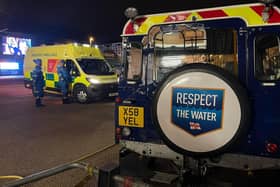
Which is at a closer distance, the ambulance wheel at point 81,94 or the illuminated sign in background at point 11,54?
the ambulance wheel at point 81,94

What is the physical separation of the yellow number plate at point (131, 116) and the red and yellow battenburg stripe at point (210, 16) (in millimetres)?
949

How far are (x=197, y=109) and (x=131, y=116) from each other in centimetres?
96

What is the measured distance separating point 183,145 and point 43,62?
12586mm

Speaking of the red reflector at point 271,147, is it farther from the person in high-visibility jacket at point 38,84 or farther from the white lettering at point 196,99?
the person in high-visibility jacket at point 38,84

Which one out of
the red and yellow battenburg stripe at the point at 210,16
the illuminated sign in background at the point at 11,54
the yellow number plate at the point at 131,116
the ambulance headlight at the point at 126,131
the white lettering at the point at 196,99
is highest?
the illuminated sign in background at the point at 11,54

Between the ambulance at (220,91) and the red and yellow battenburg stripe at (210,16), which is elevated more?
the red and yellow battenburg stripe at (210,16)

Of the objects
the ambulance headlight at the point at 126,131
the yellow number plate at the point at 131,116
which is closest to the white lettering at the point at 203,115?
the yellow number plate at the point at 131,116

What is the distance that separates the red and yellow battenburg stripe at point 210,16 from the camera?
270cm

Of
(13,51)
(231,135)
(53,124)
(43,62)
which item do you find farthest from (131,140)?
(13,51)

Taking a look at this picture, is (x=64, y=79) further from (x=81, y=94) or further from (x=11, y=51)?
(x=11, y=51)

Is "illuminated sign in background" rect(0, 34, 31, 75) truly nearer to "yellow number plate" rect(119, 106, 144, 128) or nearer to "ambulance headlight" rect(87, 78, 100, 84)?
"ambulance headlight" rect(87, 78, 100, 84)

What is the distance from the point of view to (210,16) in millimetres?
2936

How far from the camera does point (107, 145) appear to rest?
586 centimetres

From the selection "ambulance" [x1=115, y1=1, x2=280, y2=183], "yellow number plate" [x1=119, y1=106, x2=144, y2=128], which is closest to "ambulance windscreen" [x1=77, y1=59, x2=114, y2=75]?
"yellow number plate" [x1=119, y1=106, x2=144, y2=128]
